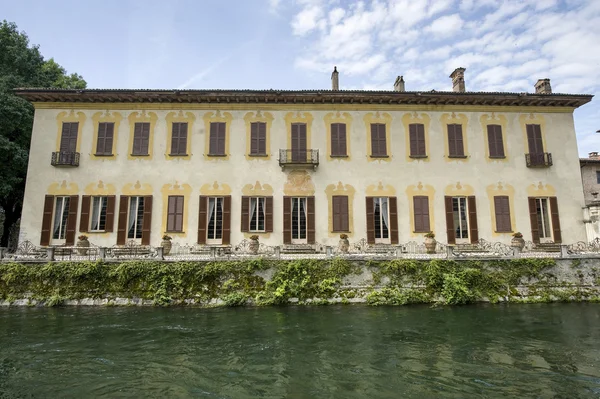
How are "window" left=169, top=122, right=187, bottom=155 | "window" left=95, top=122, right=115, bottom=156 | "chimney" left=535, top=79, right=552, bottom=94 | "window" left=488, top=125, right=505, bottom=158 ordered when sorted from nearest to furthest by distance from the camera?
"window" left=95, top=122, right=115, bottom=156
"window" left=169, top=122, right=187, bottom=155
"window" left=488, top=125, right=505, bottom=158
"chimney" left=535, top=79, right=552, bottom=94

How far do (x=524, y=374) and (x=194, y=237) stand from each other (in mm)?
14068

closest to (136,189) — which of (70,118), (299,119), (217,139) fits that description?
(217,139)

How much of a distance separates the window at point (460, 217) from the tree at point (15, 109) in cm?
2201

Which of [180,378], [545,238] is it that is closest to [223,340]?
[180,378]

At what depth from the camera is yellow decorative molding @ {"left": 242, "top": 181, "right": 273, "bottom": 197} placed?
18047 millimetres

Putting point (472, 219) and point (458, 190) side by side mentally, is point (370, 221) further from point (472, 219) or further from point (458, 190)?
point (472, 219)

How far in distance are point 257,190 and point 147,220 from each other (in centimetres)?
540

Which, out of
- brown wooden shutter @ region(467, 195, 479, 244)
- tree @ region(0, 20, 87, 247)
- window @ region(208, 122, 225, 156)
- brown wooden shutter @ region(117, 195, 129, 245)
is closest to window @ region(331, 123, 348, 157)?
window @ region(208, 122, 225, 156)

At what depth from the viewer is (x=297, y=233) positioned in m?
17.8

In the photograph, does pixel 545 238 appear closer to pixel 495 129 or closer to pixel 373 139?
pixel 495 129

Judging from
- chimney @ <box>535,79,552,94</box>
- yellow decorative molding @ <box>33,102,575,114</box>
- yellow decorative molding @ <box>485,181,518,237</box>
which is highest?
chimney @ <box>535,79,552,94</box>

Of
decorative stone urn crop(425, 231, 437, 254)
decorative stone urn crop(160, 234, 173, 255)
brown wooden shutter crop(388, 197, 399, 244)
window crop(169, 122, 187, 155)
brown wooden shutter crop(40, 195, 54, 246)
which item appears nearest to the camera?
decorative stone urn crop(160, 234, 173, 255)

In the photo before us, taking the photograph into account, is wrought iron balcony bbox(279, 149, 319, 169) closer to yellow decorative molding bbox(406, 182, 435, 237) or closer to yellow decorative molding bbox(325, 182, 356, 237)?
yellow decorative molding bbox(325, 182, 356, 237)

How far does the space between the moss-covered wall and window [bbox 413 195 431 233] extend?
363 cm
